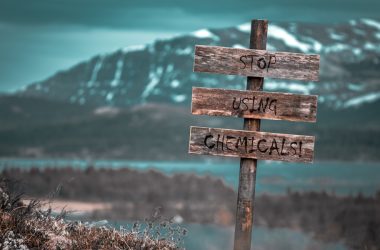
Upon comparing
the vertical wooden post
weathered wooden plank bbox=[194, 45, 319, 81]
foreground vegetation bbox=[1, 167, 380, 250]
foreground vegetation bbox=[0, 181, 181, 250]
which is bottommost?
foreground vegetation bbox=[1, 167, 380, 250]

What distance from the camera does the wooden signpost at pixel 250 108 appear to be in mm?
13664

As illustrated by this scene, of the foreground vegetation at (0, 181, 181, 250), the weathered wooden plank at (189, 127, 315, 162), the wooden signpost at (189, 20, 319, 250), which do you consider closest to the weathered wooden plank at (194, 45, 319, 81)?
the wooden signpost at (189, 20, 319, 250)

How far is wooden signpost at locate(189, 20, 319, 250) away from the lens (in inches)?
538

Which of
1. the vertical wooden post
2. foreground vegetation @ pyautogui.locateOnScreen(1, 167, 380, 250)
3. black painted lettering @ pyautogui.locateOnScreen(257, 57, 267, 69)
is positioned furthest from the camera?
foreground vegetation @ pyautogui.locateOnScreen(1, 167, 380, 250)

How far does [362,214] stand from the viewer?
400 feet

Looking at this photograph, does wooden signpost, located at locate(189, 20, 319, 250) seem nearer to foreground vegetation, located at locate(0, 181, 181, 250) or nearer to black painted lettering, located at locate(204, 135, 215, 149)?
black painted lettering, located at locate(204, 135, 215, 149)

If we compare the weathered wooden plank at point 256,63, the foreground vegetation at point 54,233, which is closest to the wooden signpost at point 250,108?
the weathered wooden plank at point 256,63

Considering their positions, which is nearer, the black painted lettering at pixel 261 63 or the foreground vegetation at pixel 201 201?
the black painted lettering at pixel 261 63

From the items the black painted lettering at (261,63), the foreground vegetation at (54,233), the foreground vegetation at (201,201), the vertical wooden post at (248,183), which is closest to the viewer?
the foreground vegetation at (54,233)

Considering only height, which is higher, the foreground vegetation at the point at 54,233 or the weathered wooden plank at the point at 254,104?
the weathered wooden plank at the point at 254,104

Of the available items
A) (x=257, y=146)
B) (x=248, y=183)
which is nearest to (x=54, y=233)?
(x=248, y=183)

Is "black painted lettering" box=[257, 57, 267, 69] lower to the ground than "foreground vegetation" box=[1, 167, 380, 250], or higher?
higher

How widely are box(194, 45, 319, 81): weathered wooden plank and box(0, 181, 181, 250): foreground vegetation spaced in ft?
8.50

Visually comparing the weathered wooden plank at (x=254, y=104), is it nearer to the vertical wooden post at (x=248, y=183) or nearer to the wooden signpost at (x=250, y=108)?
the wooden signpost at (x=250, y=108)
